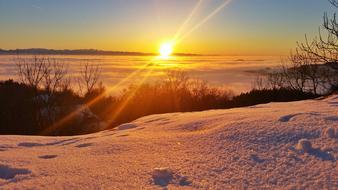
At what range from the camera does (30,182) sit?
2873 millimetres

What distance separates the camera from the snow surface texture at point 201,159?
280 cm

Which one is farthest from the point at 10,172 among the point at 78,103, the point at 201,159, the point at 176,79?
the point at 176,79

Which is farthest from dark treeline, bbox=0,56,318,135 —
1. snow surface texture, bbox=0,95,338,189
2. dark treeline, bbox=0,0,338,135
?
snow surface texture, bbox=0,95,338,189

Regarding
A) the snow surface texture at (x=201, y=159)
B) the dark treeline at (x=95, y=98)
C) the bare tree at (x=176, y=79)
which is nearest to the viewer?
the snow surface texture at (x=201, y=159)

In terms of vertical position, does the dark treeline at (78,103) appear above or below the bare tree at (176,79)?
below

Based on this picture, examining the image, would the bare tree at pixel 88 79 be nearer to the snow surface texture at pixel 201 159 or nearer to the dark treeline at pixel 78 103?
the dark treeline at pixel 78 103

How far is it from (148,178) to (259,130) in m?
1.53

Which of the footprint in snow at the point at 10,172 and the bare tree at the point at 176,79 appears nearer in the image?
the footprint in snow at the point at 10,172

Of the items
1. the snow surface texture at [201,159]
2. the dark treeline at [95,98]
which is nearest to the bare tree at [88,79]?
the dark treeline at [95,98]

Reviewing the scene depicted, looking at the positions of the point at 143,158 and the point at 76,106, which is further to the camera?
the point at 76,106

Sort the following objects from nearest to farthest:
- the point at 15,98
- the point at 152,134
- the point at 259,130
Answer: the point at 259,130 < the point at 152,134 < the point at 15,98

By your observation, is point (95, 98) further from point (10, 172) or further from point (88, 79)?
point (10, 172)

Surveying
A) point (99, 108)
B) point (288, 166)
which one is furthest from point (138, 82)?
point (288, 166)

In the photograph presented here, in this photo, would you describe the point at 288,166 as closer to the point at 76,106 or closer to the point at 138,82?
the point at 76,106
